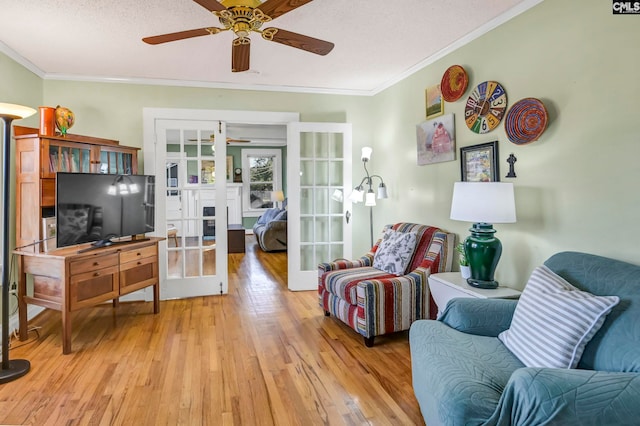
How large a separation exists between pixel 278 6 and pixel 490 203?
1.70 meters

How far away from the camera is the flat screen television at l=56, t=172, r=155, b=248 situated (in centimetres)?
309

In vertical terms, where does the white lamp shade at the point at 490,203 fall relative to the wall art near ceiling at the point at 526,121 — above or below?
below

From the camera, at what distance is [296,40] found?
2.44m

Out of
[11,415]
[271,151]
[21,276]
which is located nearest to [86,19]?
[21,276]

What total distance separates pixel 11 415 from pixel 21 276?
1449 mm

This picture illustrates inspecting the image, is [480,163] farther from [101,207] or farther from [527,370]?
[101,207]

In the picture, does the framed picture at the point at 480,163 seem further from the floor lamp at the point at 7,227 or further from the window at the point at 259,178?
the window at the point at 259,178

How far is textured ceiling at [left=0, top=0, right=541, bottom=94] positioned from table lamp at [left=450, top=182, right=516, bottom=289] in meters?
1.24

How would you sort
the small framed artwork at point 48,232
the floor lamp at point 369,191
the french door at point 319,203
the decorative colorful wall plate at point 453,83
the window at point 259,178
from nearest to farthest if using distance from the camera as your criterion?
1. the decorative colorful wall plate at point 453,83
2. the small framed artwork at point 48,232
3. the floor lamp at point 369,191
4. the french door at point 319,203
5. the window at point 259,178

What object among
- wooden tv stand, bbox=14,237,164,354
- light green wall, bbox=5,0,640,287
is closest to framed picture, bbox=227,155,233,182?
light green wall, bbox=5,0,640,287

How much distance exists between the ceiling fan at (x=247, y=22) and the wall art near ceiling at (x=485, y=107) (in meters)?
1.29

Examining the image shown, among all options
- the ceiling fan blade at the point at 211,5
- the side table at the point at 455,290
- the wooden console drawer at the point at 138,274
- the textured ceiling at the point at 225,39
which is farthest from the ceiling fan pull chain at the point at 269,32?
the wooden console drawer at the point at 138,274

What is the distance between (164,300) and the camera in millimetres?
4387

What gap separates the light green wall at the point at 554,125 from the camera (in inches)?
81.1
